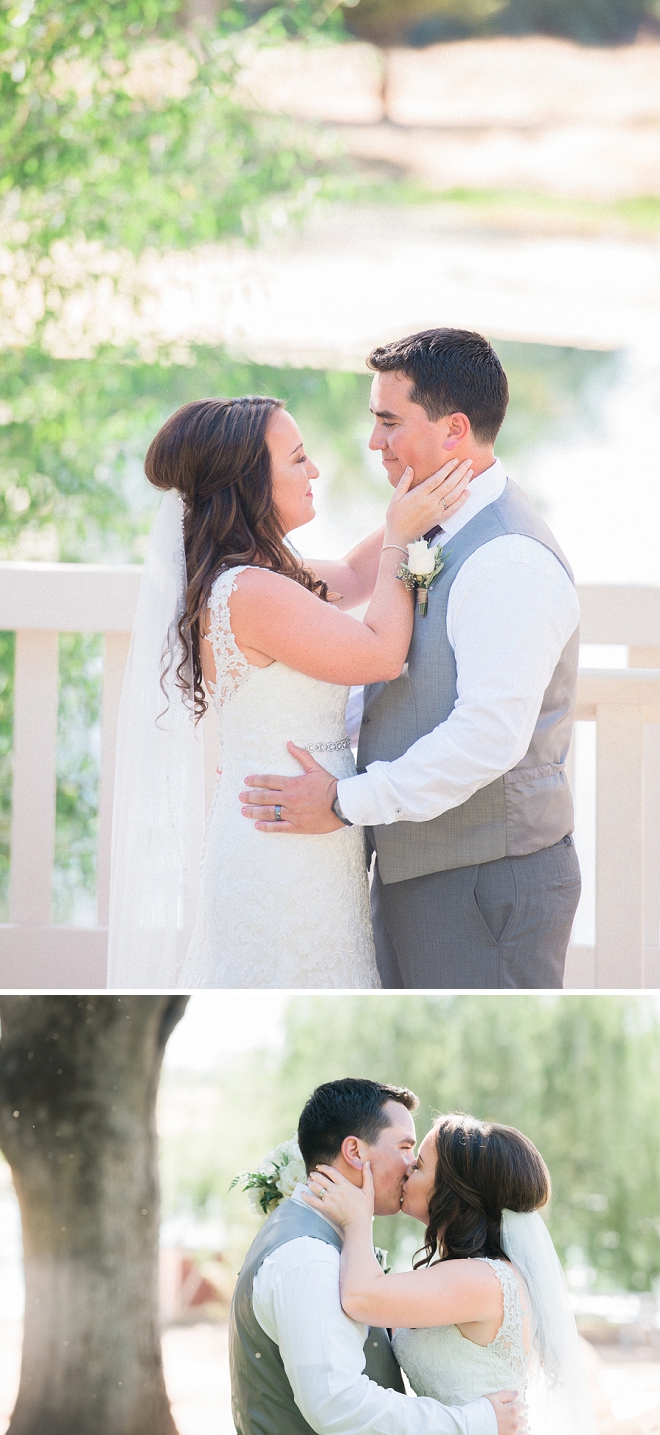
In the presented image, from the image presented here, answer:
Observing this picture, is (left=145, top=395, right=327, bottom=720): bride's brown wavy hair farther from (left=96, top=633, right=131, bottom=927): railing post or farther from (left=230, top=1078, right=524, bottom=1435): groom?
(left=230, top=1078, right=524, bottom=1435): groom

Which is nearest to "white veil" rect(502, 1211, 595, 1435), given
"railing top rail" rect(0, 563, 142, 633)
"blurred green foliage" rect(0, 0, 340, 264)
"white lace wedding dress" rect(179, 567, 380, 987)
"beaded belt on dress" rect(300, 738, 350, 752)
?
"white lace wedding dress" rect(179, 567, 380, 987)

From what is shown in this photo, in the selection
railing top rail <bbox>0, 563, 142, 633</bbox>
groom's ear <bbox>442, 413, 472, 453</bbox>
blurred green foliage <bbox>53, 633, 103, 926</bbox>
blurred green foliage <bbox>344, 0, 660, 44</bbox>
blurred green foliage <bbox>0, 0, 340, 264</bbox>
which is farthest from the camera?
blurred green foliage <bbox>344, 0, 660, 44</bbox>

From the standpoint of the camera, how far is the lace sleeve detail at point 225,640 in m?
2.55

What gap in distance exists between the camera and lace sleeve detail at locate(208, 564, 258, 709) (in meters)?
2.55

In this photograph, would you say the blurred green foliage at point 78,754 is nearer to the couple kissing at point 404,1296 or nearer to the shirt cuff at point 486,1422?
the couple kissing at point 404,1296

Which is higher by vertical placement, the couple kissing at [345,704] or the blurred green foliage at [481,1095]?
the couple kissing at [345,704]

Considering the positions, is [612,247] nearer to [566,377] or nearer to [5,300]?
[566,377]

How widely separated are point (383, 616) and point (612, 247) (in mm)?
11729

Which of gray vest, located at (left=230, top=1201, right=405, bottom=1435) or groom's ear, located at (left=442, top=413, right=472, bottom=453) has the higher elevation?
groom's ear, located at (left=442, top=413, right=472, bottom=453)

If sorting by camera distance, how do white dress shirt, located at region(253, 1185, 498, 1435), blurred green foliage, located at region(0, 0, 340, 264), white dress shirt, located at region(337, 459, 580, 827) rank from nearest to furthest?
white dress shirt, located at region(253, 1185, 498, 1435) < white dress shirt, located at region(337, 459, 580, 827) < blurred green foliage, located at region(0, 0, 340, 264)

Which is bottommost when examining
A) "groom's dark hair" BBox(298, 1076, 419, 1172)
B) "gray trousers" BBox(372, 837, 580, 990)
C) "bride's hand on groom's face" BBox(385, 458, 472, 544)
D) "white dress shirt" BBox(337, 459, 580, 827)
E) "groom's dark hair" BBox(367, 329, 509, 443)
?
"groom's dark hair" BBox(298, 1076, 419, 1172)

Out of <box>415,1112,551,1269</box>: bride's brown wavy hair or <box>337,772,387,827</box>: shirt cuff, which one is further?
<box>337,772,387,827</box>: shirt cuff

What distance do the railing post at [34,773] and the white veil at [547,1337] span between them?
1592mm

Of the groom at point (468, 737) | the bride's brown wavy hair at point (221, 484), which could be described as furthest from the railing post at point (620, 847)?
the bride's brown wavy hair at point (221, 484)
